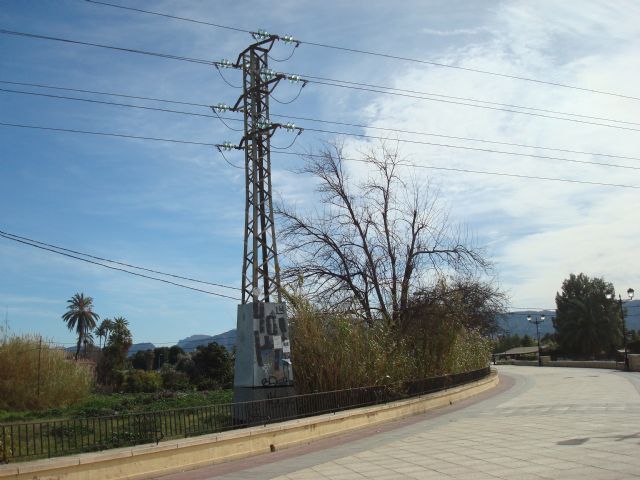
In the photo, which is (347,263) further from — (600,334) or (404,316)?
(600,334)

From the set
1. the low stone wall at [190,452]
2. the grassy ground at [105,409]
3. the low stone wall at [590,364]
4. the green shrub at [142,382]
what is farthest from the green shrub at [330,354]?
the low stone wall at [590,364]

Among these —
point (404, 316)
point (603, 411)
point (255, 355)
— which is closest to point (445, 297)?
point (404, 316)

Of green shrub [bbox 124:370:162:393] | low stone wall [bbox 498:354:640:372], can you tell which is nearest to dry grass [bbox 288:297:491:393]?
low stone wall [bbox 498:354:640:372]

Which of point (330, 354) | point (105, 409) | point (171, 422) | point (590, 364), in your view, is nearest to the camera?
point (171, 422)

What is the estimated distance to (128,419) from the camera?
1144 cm

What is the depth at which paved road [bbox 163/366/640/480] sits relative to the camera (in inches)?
380

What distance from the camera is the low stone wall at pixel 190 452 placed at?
891cm

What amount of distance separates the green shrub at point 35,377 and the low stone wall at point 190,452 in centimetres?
2155

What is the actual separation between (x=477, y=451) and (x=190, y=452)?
5255 millimetres

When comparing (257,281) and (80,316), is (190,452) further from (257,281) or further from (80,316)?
(80,316)

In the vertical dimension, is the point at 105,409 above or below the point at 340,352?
below

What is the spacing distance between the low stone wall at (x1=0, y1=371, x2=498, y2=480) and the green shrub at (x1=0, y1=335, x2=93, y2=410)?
70.7 ft

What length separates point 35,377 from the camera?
106 feet

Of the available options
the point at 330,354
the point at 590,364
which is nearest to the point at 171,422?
the point at 330,354
